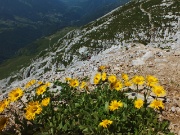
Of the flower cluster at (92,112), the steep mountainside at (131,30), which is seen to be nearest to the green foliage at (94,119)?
the flower cluster at (92,112)

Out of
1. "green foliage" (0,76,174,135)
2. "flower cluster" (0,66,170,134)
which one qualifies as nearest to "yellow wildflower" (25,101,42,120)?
"flower cluster" (0,66,170,134)

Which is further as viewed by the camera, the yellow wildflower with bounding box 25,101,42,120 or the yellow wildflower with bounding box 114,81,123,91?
the yellow wildflower with bounding box 114,81,123,91

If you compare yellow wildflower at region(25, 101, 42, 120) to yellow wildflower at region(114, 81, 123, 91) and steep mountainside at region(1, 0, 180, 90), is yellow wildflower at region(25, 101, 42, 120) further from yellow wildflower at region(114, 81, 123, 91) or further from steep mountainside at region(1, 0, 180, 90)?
steep mountainside at region(1, 0, 180, 90)

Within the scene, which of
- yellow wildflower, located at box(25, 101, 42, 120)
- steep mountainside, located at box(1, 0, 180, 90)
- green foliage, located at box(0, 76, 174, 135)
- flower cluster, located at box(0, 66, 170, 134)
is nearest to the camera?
yellow wildflower, located at box(25, 101, 42, 120)

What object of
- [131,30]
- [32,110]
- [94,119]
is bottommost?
[94,119]

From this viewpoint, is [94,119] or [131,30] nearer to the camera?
[94,119]

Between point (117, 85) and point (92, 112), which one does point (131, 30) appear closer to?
point (92, 112)

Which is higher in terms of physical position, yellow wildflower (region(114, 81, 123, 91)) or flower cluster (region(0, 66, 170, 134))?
yellow wildflower (region(114, 81, 123, 91))

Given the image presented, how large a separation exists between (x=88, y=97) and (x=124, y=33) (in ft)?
495

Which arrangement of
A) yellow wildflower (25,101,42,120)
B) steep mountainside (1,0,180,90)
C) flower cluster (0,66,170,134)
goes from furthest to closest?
steep mountainside (1,0,180,90)
flower cluster (0,66,170,134)
yellow wildflower (25,101,42,120)

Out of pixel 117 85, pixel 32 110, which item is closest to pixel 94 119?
pixel 117 85

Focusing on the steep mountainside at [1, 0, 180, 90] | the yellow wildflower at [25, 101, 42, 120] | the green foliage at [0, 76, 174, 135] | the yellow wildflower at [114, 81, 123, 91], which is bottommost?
the green foliage at [0, 76, 174, 135]

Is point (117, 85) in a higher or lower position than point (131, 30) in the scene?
lower

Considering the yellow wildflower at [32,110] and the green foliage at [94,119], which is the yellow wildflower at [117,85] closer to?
the green foliage at [94,119]
